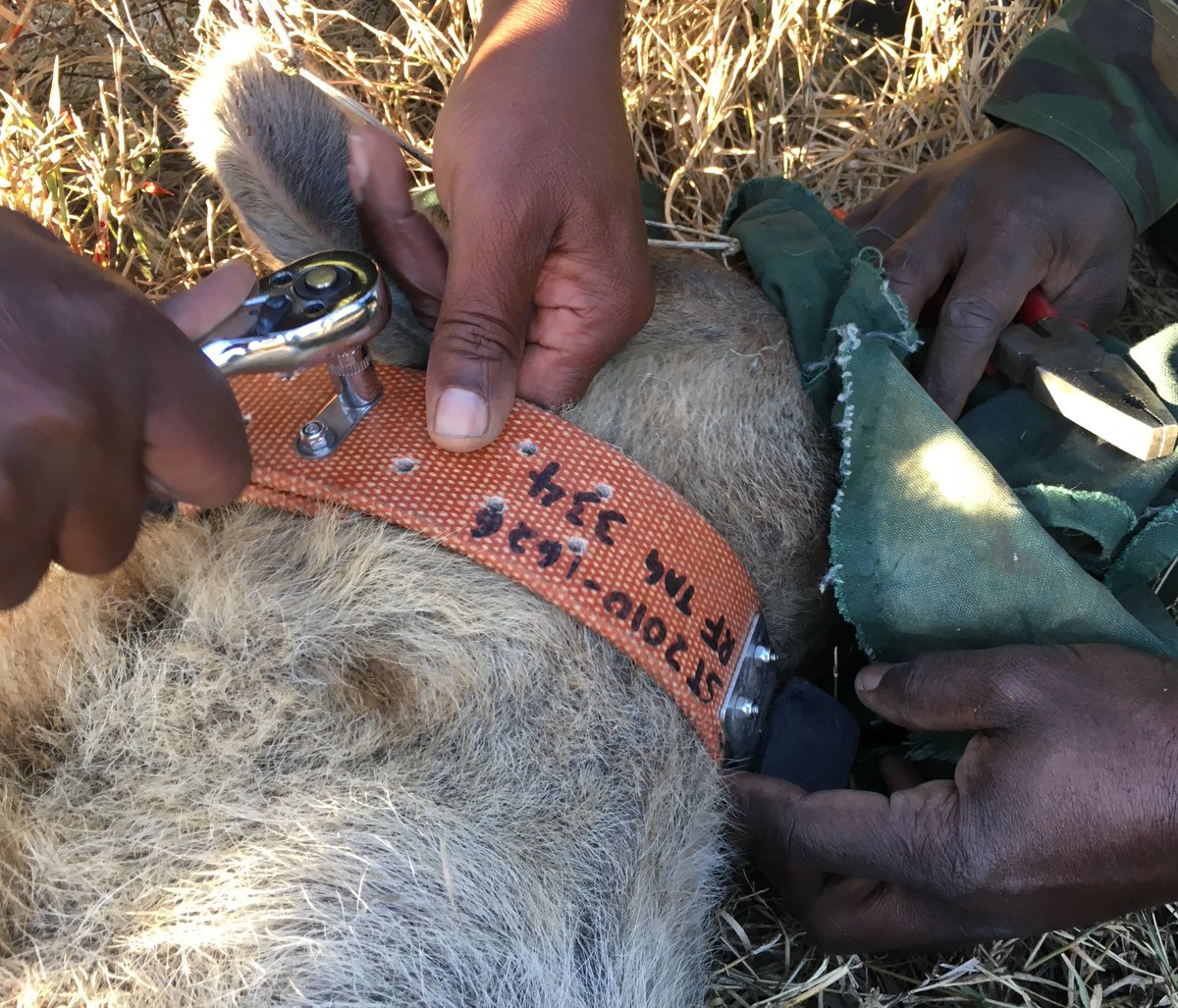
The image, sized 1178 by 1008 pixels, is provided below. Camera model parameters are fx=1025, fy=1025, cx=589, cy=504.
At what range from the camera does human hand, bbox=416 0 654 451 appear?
134cm

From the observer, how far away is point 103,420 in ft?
3.15

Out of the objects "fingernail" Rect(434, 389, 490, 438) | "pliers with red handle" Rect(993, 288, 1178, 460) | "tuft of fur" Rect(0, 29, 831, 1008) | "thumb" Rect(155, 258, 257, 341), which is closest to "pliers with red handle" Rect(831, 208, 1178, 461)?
"pliers with red handle" Rect(993, 288, 1178, 460)

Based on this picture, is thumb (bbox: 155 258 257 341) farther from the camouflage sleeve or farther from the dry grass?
the camouflage sleeve

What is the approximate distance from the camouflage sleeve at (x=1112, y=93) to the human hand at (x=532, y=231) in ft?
3.16

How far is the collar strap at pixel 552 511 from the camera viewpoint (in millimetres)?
1250

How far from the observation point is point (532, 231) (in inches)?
56.5

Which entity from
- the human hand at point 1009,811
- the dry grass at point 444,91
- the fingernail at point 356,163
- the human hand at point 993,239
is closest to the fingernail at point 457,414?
the fingernail at point 356,163

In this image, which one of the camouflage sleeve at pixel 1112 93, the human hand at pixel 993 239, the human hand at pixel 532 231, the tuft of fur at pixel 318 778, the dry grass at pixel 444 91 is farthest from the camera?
the dry grass at pixel 444 91

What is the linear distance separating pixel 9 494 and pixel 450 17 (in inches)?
85.7

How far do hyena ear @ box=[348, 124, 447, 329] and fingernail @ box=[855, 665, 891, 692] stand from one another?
2.77 ft

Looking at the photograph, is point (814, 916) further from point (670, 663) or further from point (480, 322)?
point (480, 322)

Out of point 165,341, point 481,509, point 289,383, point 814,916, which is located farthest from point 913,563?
point 165,341

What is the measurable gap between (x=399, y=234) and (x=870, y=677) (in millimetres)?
972

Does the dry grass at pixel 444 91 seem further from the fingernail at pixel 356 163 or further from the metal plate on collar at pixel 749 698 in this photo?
the metal plate on collar at pixel 749 698
